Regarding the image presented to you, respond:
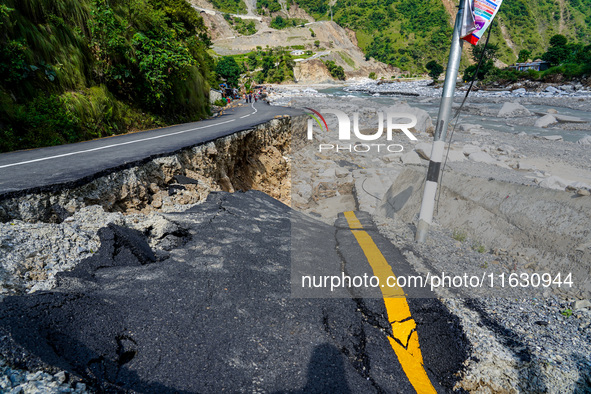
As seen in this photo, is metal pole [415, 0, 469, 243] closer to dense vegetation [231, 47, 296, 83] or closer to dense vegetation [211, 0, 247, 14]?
dense vegetation [231, 47, 296, 83]

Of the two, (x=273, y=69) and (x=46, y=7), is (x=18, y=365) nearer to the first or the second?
(x=46, y=7)

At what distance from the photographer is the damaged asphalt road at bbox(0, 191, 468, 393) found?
1371 mm

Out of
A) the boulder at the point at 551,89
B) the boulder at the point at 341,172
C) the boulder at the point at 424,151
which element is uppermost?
the boulder at the point at 551,89

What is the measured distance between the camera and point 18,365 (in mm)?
1143

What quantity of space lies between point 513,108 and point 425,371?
2987 cm

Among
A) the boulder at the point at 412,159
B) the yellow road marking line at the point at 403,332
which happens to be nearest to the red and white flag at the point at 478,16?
the yellow road marking line at the point at 403,332

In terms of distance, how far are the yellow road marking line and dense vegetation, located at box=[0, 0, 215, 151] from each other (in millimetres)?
7537

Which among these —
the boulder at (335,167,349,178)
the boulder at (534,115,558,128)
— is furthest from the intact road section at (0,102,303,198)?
the boulder at (534,115,558,128)

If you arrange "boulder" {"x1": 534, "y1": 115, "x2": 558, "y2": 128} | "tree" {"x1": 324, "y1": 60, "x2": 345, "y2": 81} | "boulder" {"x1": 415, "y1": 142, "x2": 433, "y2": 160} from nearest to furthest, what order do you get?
"boulder" {"x1": 415, "y1": 142, "x2": 433, "y2": 160} → "boulder" {"x1": 534, "y1": 115, "x2": 558, "y2": 128} → "tree" {"x1": 324, "y1": 60, "x2": 345, "y2": 81}

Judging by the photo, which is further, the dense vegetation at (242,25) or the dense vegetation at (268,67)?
the dense vegetation at (242,25)

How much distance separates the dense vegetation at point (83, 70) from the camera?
6.53 meters

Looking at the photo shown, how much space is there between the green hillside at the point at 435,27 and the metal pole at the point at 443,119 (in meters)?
122

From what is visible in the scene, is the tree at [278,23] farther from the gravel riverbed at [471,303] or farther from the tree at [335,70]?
the gravel riverbed at [471,303]

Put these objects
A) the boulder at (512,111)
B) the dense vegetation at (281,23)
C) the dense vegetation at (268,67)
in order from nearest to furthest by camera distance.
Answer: the boulder at (512,111) < the dense vegetation at (268,67) < the dense vegetation at (281,23)
